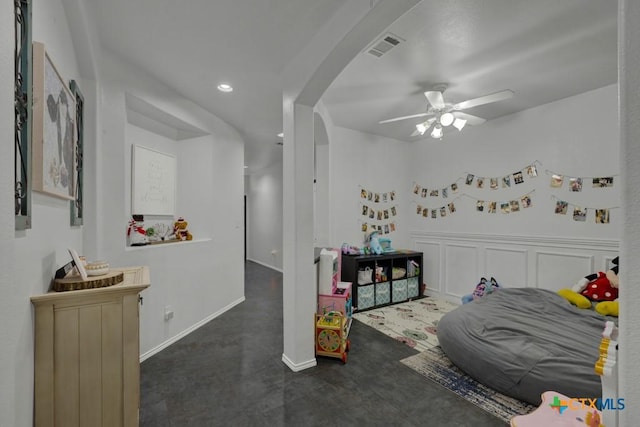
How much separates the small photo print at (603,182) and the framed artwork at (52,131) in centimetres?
428

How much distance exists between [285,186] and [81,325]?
1.57 m

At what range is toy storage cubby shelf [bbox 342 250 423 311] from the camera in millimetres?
3615

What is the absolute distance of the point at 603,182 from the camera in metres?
2.81

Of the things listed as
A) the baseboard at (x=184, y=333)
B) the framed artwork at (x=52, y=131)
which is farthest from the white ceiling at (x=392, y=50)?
the baseboard at (x=184, y=333)

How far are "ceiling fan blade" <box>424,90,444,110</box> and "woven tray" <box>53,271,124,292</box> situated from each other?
2.70 meters

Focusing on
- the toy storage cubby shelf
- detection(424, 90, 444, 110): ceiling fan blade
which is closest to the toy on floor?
the toy storage cubby shelf

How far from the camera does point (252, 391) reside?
6.57ft

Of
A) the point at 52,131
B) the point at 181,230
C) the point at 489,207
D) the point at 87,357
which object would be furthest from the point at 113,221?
the point at 489,207

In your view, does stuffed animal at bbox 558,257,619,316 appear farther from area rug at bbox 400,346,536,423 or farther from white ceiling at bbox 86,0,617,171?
white ceiling at bbox 86,0,617,171

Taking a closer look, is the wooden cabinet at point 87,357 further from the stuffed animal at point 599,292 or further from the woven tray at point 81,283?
the stuffed animal at point 599,292

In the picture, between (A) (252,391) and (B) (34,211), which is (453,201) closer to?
(A) (252,391)

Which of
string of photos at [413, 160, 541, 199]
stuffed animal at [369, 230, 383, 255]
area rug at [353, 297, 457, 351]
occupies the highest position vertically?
string of photos at [413, 160, 541, 199]

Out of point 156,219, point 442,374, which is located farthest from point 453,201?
point 156,219

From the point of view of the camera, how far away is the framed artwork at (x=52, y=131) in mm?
1033
